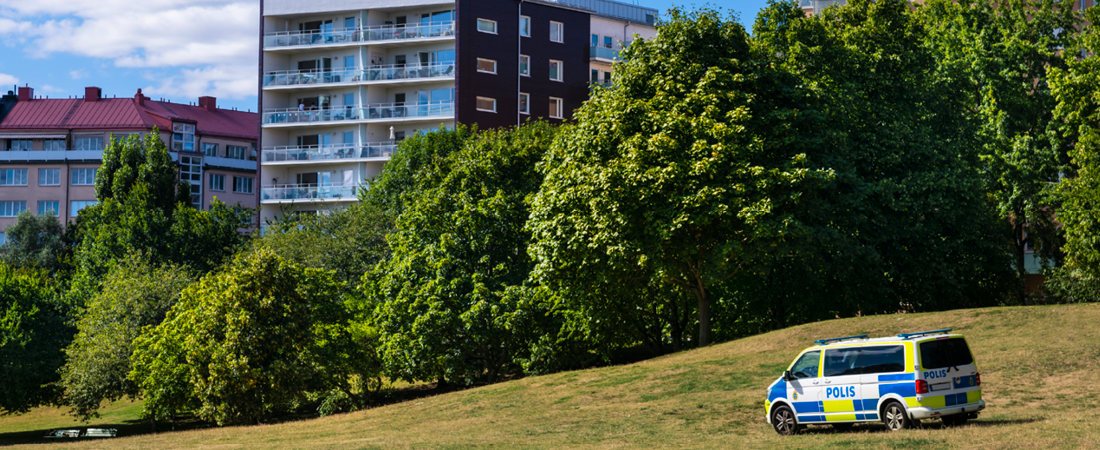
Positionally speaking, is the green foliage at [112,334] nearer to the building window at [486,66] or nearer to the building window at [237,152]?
the building window at [486,66]

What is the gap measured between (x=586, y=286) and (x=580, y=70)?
44.9m

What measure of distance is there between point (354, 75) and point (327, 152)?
6.92m

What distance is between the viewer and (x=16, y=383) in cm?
4862

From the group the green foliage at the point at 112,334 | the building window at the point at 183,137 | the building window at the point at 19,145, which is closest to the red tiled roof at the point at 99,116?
the building window at the point at 183,137

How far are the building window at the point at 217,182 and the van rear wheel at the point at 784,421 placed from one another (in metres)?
102

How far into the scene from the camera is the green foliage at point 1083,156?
39.2 metres

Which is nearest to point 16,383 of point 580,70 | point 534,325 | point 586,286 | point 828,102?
point 534,325

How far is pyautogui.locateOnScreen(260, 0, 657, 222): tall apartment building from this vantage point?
73.9 metres

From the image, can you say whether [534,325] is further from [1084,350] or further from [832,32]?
[1084,350]

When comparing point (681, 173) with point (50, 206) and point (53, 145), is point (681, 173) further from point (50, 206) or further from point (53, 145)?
point (53, 145)

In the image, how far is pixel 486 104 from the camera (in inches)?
2913

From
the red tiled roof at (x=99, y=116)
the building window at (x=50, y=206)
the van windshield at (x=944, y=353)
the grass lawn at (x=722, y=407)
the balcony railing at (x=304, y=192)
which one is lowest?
the grass lawn at (x=722, y=407)

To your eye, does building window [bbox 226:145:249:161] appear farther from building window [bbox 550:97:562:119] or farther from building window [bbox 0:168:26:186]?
building window [bbox 550:97:562:119]

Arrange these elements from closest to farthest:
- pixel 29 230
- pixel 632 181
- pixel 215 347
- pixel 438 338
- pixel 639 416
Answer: pixel 639 416 < pixel 632 181 < pixel 215 347 < pixel 438 338 < pixel 29 230
